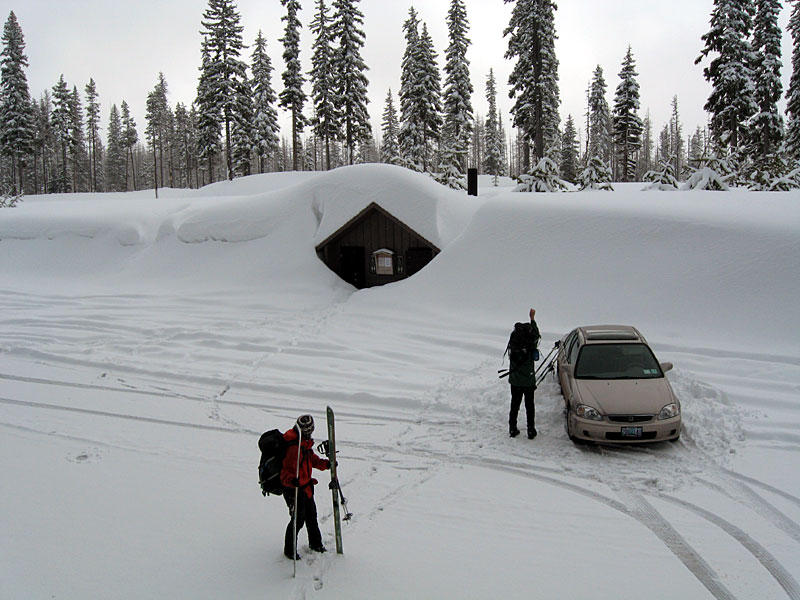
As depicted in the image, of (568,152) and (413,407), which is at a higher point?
(568,152)

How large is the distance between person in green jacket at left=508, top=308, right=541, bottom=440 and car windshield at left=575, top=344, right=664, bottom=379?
84 centimetres

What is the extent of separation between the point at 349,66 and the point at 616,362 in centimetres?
3979

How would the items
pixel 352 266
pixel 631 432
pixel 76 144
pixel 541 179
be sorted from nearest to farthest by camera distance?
1. pixel 631 432
2. pixel 352 266
3. pixel 541 179
4. pixel 76 144

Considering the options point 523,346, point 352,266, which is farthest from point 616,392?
point 352,266

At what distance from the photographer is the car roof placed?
8594 millimetres

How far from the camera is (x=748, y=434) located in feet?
25.4

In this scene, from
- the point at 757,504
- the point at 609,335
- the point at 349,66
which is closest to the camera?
the point at 757,504

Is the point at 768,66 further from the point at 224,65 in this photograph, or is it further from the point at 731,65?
the point at 224,65

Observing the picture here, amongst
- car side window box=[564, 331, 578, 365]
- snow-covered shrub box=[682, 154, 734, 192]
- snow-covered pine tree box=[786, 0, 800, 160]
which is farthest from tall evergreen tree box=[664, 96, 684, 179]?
car side window box=[564, 331, 578, 365]

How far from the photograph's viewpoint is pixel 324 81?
4381 cm

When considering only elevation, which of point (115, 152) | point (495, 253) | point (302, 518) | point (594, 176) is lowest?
point (302, 518)

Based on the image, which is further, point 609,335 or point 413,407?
point 413,407

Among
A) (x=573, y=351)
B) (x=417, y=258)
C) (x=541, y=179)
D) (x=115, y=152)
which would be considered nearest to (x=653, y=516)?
(x=573, y=351)

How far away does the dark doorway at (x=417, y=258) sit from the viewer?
1780 centimetres
